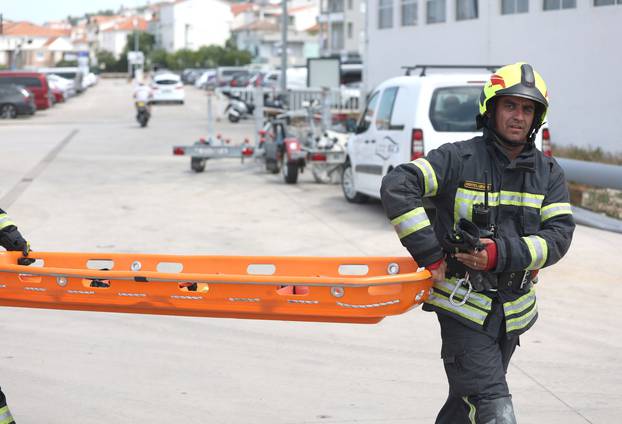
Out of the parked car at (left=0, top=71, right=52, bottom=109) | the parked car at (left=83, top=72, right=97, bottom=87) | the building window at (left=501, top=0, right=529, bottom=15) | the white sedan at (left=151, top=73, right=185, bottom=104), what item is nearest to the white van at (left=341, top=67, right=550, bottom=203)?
the building window at (left=501, top=0, right=529, bottom=15)

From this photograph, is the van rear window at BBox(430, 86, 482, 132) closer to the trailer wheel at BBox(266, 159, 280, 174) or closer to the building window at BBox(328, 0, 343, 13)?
the trailer wheel at BBox(266, 159, 280, 174)

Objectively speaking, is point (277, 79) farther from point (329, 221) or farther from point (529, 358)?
point (529, 358)

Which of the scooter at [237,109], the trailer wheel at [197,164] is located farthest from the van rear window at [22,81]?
the trailer wheel at [197,164]

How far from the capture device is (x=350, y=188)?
49.9ft

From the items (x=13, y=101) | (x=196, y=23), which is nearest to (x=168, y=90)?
(x=13, y=101)

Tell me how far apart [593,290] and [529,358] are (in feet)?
7.93

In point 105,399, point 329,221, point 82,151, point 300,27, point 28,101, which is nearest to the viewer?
point 105,399

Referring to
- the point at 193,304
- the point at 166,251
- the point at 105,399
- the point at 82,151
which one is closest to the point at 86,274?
the point at 193,304

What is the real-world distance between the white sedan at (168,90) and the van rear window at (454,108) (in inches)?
1561

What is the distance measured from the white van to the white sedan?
38463 millimetres

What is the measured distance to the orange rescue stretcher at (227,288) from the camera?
4305 millimetres

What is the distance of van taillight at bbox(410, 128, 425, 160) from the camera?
12.4 m

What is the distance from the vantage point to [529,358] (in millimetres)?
7059

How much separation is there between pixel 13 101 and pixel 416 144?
100 feet
